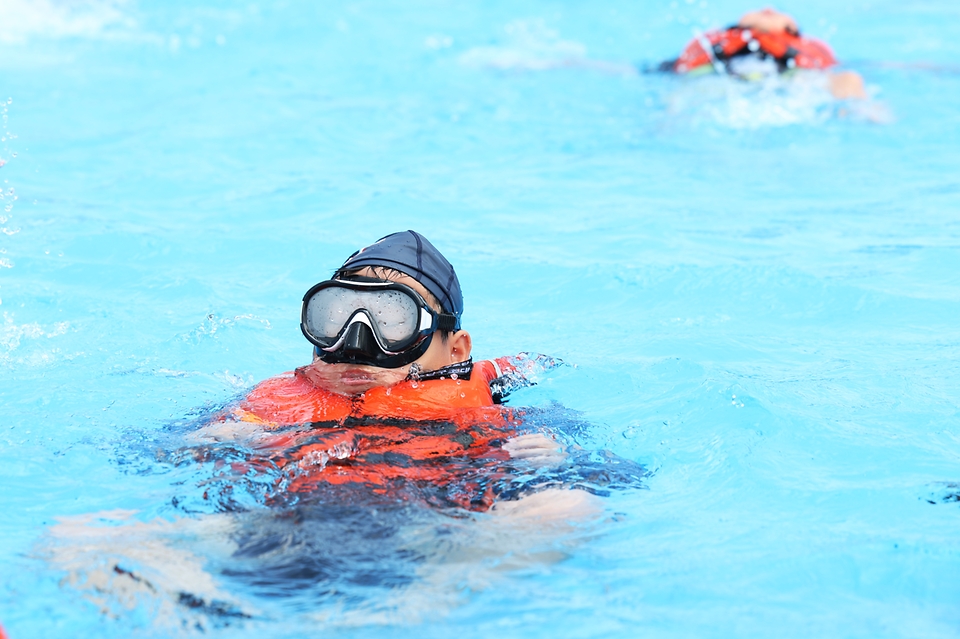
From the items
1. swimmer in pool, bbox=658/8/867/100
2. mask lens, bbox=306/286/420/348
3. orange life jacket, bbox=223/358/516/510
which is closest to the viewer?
orange life jacket, bbox=223/358/516/510

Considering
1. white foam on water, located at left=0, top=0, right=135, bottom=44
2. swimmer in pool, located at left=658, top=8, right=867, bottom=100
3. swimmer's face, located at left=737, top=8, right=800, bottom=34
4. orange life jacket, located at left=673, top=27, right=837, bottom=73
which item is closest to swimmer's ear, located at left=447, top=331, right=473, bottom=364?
swimmer in pool, located at left=658, top=8, right=867, bottom=100

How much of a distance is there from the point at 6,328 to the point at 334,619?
3.97 meters

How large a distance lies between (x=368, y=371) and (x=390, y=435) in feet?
1.02

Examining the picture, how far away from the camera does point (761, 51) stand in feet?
40.1

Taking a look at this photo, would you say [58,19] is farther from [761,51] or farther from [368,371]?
[368,371]

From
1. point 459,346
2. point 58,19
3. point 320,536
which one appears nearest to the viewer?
point 320,536

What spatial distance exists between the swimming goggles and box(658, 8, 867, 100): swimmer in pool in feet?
28.9

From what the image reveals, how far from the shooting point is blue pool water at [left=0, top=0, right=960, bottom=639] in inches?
137

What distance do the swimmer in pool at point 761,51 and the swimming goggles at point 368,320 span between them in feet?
28.9

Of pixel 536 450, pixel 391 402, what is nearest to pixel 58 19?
pixel 391 402

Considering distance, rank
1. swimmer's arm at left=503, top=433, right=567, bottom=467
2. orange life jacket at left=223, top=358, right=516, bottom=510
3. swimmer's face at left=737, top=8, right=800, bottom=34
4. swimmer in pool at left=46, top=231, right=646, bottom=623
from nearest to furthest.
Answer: swimmer in pool at left=46, top=231, right=646, bottom=623, orange life jacket at left=223, top=358, right=516, bottom=510, swimmer's arm at left=503, top=433, right=567, bottom=467, swimmer's face at left=737, top=8, right=800, bottom=34

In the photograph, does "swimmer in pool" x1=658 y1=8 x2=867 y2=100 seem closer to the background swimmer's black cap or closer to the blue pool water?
the blue pool water

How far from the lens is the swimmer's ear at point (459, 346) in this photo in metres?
4.58

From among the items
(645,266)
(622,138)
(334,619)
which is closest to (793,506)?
(334,619)
